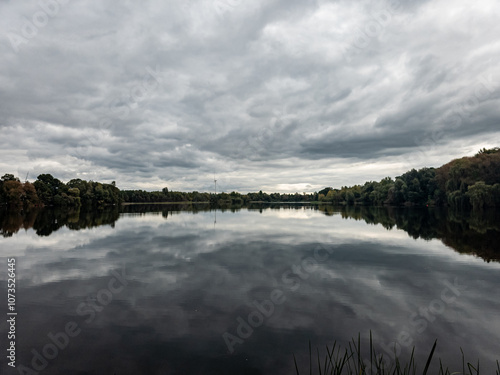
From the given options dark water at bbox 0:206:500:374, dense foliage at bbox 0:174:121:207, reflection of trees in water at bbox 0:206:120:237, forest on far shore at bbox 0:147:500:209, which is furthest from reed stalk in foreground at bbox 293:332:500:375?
dense foliage at bbox 0:174:121:207

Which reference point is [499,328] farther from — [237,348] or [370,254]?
[370,254]

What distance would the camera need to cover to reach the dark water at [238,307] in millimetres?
7812

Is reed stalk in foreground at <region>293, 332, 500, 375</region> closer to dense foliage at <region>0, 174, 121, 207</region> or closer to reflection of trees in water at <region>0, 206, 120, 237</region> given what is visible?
reflection of trees in water at <region>0, 206, 120, 237</region>

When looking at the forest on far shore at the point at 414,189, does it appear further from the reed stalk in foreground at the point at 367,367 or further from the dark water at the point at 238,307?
the reed stalk in foreground at the point at 367,367

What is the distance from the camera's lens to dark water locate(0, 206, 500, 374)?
7.81 metres

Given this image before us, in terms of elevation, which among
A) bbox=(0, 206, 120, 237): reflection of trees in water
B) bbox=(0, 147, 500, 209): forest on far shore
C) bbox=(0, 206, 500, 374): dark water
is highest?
bbox=(0, 147, 500, 209): forest on far shore

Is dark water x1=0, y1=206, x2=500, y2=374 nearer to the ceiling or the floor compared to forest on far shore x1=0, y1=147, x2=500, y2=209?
nearer to the floor

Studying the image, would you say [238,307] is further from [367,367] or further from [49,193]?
[49,193]

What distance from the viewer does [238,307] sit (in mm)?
10945

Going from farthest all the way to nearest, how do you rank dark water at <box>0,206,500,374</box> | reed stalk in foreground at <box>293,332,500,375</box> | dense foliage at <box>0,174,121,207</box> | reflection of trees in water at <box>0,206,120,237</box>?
dense foliage at <box>0,174,121,207</box>, reflection of trees in water at <box>0,206,120,237</box>, dark water at <box>0,206,500,374</box>, reed stalk in foreground at <box>293,332,500,375</box>

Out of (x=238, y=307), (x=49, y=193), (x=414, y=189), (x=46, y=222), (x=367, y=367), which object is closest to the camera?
(x=367, y=367)

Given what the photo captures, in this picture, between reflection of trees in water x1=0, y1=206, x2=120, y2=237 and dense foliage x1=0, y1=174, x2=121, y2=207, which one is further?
dense foliage x1=0, y1=174, x2=121, y2=207

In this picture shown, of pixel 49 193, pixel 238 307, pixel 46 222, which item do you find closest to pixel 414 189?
pixel 46 222

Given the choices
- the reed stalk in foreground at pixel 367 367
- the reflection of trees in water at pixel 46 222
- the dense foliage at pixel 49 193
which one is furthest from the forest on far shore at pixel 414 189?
the reed stalk in foreground at pixel 367 367
